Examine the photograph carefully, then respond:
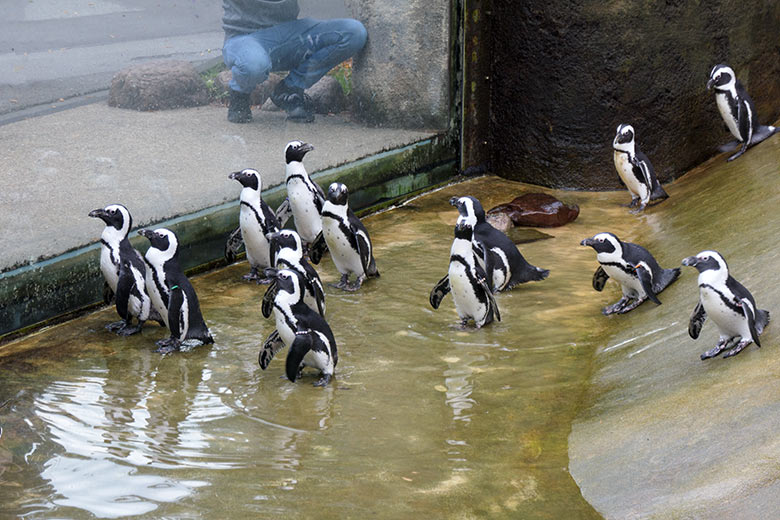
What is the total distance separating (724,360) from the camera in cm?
380

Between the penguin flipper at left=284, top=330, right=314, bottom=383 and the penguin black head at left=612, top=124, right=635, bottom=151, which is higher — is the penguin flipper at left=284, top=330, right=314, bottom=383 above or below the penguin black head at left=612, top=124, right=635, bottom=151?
below

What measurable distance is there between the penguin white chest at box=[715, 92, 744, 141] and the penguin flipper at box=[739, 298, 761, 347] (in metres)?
3.67

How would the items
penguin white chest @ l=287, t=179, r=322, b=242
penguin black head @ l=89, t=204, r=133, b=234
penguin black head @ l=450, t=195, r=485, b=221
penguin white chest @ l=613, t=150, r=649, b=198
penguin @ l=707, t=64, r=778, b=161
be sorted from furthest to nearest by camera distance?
penguin @ l=707, t=64, r=778, b=161 < penguin white chest @ l=613, t=150, r=649, b=198 < penguin white chest @ l=287, t=179, r=322, b=242 < penguin black head @ l=450, t=195, r=485, b=221 < penguin black head @ l=89, t=204, r=133, b=234

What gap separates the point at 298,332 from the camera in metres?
4.18

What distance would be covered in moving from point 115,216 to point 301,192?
1.34 meters

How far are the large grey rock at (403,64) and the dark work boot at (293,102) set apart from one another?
48cm

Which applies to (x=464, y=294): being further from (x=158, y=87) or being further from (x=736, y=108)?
(x=736, y=108)

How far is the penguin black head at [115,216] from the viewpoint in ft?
15.9

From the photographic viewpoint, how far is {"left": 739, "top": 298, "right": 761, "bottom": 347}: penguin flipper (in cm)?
369

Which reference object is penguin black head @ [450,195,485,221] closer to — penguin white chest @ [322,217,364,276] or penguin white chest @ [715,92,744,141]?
penguin white chest @ [322,217,364,276]

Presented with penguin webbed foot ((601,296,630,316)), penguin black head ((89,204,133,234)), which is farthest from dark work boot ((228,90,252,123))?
penguin webbed foot ((601,296,630,316))

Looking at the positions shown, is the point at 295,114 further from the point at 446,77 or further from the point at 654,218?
the point at 654,218

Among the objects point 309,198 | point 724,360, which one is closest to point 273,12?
point 309,198

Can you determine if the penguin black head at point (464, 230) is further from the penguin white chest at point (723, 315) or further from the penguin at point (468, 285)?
the penguin white chest at point (723, 315)
